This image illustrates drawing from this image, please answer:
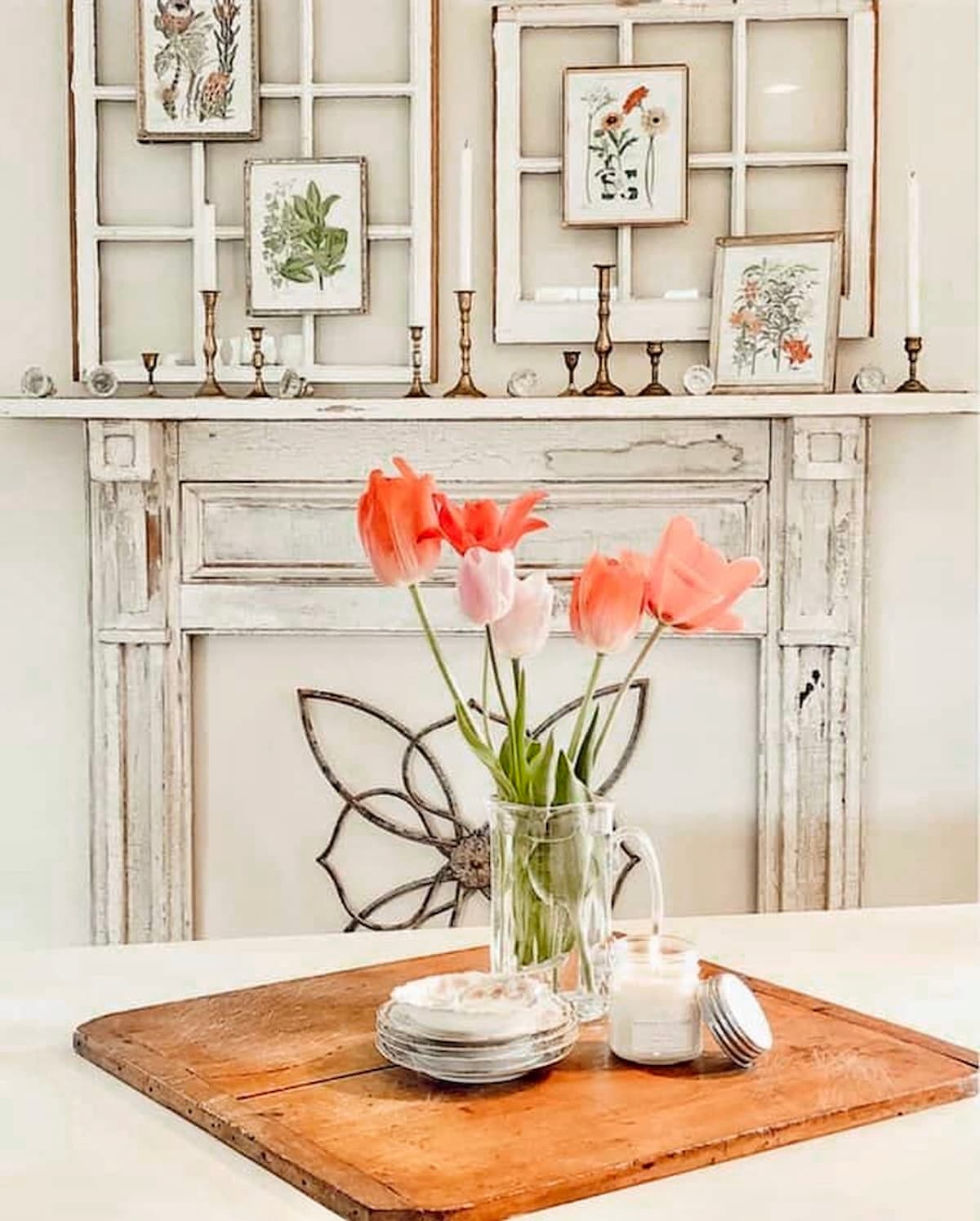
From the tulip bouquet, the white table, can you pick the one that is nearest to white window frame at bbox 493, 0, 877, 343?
the white table

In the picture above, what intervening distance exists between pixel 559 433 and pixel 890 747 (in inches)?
29.2

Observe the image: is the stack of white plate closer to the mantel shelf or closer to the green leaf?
the green leaf

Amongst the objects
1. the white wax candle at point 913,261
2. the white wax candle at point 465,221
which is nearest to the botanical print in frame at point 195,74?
the white wax candle at point 465,221

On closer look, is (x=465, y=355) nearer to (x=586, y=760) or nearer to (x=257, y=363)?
(x=257, y=363)

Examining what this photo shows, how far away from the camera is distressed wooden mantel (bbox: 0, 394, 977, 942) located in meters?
2.95

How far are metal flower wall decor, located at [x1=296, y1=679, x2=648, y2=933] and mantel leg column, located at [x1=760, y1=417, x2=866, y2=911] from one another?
24cm

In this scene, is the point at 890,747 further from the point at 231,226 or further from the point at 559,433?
the point at 231,226

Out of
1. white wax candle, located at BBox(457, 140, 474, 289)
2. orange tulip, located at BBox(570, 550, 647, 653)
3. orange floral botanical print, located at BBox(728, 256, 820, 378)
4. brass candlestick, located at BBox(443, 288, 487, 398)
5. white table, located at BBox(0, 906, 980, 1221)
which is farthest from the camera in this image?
orange floral botanical print, located at BBox(728, 256, 820, 378)

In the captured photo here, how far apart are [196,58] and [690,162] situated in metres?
0.80

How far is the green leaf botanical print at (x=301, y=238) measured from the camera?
294 cm

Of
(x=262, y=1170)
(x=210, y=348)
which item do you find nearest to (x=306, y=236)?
(x=210, y=348)

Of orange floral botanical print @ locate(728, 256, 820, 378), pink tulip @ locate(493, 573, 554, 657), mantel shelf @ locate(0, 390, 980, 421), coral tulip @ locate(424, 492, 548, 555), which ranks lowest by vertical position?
pink tulip @ locate(493, 573, 554, 657)

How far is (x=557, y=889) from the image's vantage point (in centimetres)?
151

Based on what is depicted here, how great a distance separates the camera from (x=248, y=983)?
1.75 meters
